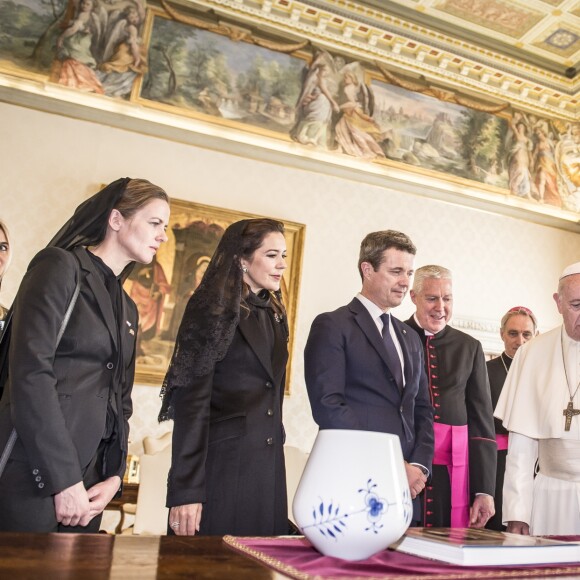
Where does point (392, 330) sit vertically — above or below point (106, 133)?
below

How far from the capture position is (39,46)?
23.2 feet

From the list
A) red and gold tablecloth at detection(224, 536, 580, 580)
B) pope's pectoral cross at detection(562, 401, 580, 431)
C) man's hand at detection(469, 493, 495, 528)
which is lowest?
man's hand at detection(469, 493, 495, 528)

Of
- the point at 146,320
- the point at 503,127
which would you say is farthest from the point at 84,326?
the point at 503,127

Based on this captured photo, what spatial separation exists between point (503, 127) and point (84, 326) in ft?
28.6

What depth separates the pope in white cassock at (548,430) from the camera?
2.61 meters

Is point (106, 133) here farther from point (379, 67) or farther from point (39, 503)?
point (39, 503)

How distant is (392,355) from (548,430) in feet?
2.53

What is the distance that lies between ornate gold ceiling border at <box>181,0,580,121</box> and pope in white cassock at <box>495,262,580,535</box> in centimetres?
662

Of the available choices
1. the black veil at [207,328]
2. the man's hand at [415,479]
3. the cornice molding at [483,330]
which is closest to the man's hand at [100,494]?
the black veil at [207,328]

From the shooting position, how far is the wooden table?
3.26ft

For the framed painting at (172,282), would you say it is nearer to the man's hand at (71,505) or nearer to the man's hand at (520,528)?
the man's hand at (520,528)

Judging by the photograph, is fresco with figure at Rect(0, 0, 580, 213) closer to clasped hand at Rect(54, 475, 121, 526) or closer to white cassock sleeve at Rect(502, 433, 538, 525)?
A: white cassock sleeve at Rect(502, 433, 538, 525)

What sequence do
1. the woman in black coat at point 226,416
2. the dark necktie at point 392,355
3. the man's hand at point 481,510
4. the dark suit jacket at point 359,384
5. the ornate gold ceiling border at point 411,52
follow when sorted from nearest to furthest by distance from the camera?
the woman in black coat at point 226,416, the dark suit jacket at point 359,384, the dark necktie at point 392,355, the man's hand at point 481,510, the ornate gold ceiling border at point 411,52

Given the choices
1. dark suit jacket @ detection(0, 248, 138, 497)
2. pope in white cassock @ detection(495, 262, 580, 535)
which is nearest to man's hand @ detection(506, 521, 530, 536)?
pope in white cassock @ detection(495, 262, 580, 535)
